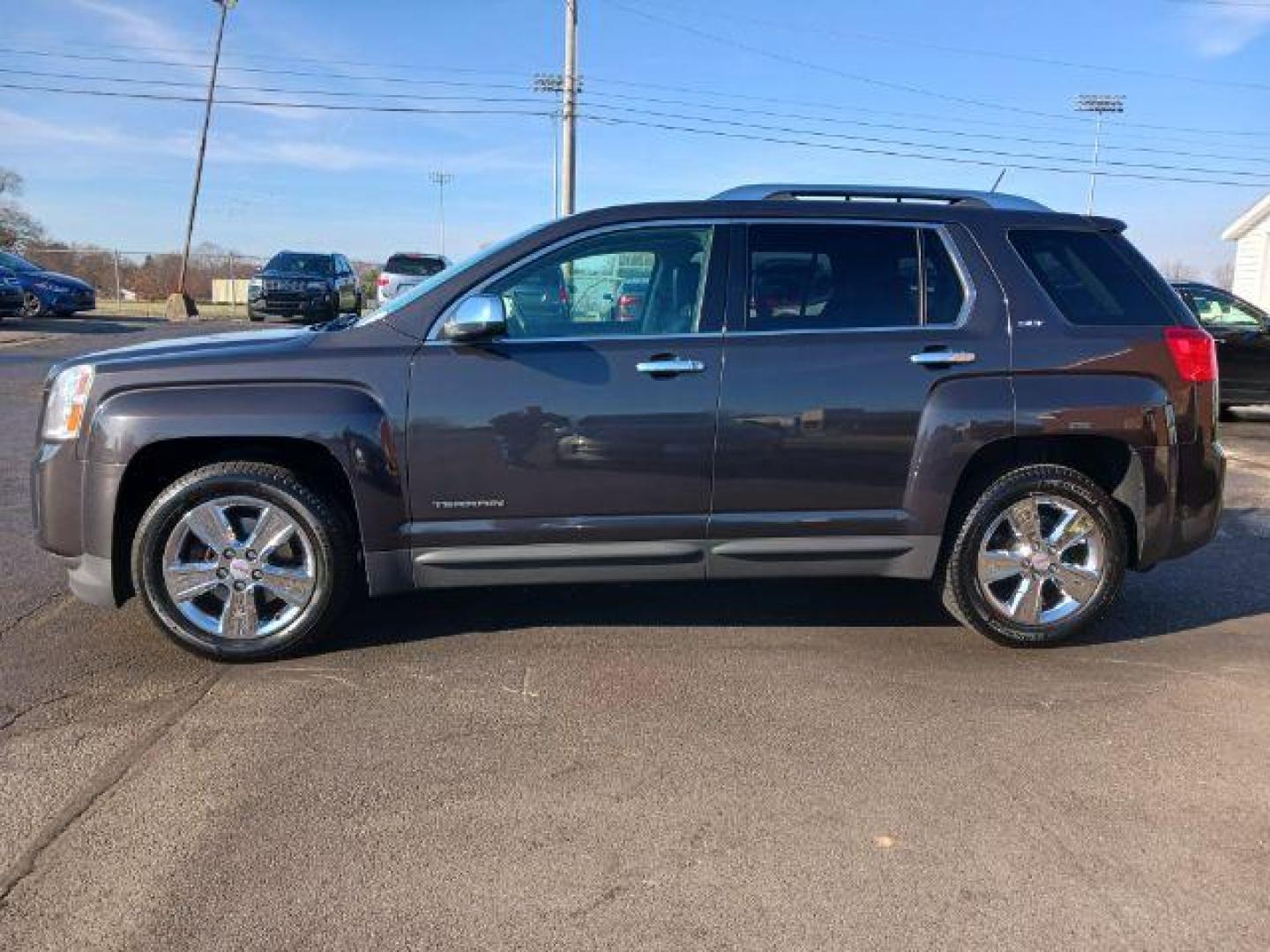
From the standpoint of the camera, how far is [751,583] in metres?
5.48

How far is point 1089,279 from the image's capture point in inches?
180

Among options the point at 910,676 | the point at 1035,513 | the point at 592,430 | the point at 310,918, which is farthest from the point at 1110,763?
the point at 310,918

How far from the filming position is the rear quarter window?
14.7 feet

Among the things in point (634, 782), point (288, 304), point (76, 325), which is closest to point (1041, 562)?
point (634, 782)

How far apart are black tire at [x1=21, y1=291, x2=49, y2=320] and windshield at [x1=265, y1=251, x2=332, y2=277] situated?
5009 millimetres

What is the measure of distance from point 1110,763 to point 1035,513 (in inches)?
52.1

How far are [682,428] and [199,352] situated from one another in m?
1.98

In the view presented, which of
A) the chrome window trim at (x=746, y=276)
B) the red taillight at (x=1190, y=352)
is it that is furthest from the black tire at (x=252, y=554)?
the red taillight at (x=1190, y=352)

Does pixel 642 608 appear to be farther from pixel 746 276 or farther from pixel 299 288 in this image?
pixel 299 288

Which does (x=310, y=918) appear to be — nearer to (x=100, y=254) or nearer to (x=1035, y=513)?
(x=1035, y=513)

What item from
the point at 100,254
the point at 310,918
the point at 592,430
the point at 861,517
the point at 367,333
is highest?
the point at 100,254

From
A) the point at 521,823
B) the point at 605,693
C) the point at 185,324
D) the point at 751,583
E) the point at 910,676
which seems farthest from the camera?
the point at 185,324

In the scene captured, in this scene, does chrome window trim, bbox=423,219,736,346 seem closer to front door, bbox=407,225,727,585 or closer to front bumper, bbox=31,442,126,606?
front door, bbox=407,225,727,585

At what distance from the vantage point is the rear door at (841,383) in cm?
423
